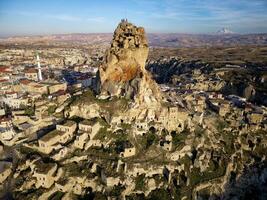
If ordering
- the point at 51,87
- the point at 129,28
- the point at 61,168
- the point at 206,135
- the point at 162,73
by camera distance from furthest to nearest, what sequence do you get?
1. the point at 162,73
2. the point at 51,87
3. the point at 129,28
4. the point at 206,135
5. the point at 61,168

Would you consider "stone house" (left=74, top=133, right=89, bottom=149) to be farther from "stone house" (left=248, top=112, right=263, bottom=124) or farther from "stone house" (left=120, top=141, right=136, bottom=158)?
"stone house" (left=248, top=112, right=263, bottom=124)

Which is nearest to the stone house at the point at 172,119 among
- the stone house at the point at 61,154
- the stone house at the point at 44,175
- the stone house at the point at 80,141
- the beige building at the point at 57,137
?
the stone house at the point at 80,141

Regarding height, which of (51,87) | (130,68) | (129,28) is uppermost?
(129,28)

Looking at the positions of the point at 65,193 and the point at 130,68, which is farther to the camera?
the point at 130,68

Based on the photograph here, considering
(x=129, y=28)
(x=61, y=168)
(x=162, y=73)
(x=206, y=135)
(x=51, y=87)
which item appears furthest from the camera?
(x=162, y=73)

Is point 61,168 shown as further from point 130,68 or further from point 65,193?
point 130,68

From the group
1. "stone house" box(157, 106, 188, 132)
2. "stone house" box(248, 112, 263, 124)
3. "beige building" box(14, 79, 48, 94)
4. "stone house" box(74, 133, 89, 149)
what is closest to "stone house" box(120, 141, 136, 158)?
"stone house" box(74, 133, 89, 149)

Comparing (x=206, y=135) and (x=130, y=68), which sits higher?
(x=130, y=68)

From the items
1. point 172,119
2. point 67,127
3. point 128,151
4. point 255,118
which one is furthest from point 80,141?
point 255,118

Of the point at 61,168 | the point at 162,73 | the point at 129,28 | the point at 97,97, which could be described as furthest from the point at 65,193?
the point at 162,73
